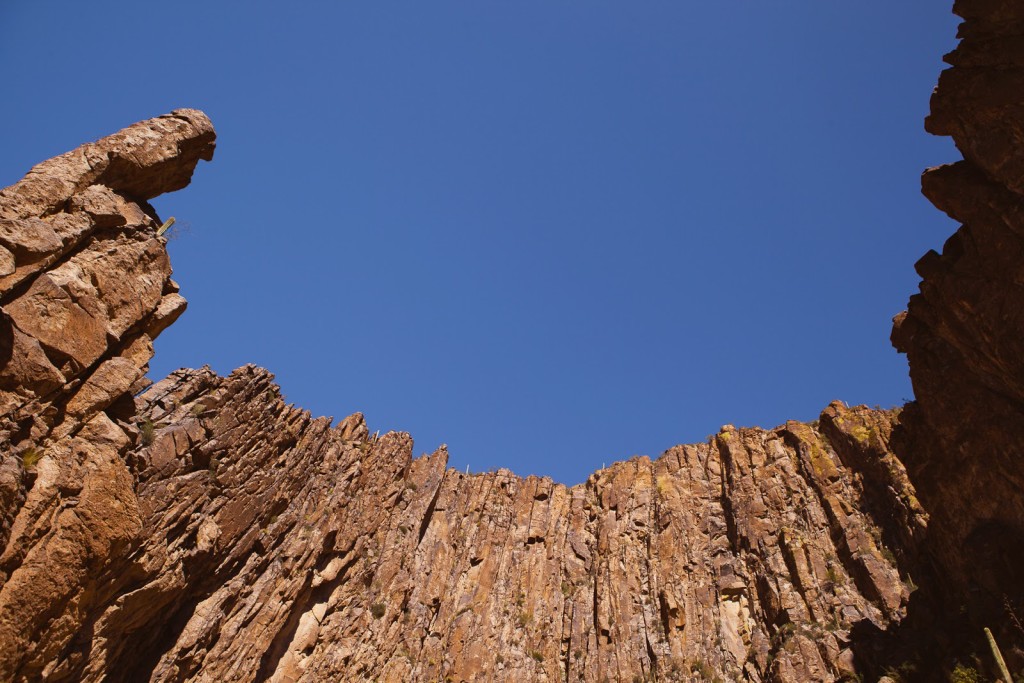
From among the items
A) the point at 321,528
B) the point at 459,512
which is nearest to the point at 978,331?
the point at 321,528

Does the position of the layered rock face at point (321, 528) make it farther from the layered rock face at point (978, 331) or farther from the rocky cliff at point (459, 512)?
the layered rock face at point (978, 331)

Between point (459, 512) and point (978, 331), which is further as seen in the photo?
point (459, 512)

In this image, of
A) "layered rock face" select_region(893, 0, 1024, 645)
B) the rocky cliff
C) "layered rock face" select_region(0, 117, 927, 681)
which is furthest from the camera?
"layered rock face" select_region(893, 0, 1024, 645)

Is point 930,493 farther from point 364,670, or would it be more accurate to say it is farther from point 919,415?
point 364,670

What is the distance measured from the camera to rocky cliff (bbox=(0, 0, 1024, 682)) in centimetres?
1049

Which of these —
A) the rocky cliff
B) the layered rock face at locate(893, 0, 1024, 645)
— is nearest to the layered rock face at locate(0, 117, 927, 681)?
the rocky cliff

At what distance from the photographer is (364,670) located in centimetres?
3272

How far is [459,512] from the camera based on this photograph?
4375cm

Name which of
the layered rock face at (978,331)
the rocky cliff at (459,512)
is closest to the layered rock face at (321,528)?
the rocky cliff at (459,512)

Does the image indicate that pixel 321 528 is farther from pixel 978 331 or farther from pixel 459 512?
pixel 978 331

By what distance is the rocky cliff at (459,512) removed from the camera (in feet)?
34.4

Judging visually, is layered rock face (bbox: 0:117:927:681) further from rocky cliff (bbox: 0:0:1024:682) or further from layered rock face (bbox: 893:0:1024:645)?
layered rock face (bbox: 893:0:1024:645)

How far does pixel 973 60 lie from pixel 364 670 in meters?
37.0

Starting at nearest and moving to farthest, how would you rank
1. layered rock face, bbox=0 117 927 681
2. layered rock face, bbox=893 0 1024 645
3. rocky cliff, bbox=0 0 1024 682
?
layered rock face, bbox=0 117 927 681
rocky cliff, bbox=0 0 1024 682
layered rock face, bbox=893 0 1024 645
